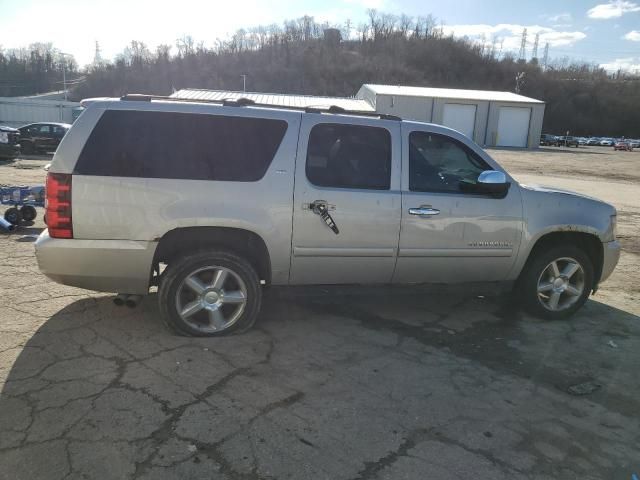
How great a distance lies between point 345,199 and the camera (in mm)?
4336

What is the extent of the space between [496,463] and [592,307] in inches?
143

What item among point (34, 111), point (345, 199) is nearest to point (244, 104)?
point (345, 199)

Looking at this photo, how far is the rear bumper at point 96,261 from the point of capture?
399 centimetres

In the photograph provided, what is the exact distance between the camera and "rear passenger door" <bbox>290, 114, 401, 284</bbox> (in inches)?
169

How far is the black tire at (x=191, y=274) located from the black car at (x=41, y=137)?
2314 cm

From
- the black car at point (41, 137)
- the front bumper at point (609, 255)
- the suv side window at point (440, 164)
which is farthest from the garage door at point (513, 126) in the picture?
the suv side window at point (440, 164)

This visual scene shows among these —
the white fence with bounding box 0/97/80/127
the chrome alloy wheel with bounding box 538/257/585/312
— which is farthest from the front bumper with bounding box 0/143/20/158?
the white fence with bounding box 0/97/80/127

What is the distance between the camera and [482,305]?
18.6ft

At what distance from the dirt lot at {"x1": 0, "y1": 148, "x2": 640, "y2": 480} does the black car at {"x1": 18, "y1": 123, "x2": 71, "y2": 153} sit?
856 inches

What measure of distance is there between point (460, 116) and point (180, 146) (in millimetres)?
54469

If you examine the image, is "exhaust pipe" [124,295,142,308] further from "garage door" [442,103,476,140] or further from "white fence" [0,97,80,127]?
"garage door" [442,103,476,140]

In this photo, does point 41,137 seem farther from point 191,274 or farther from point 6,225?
point 191,274

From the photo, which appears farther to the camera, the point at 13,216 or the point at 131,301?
the point at 13,216

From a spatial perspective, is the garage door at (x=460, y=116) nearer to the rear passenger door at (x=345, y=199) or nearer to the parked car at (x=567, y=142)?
the parked car at (x=567, y=142)
